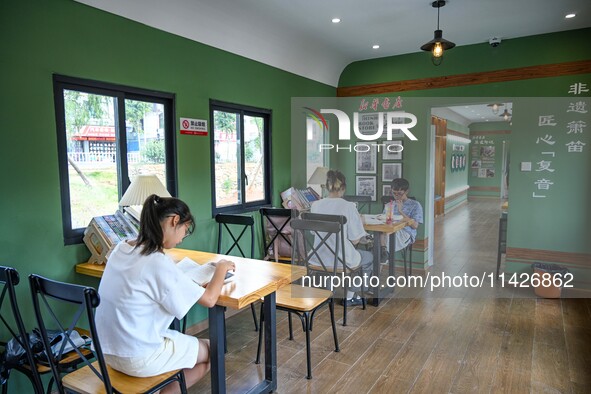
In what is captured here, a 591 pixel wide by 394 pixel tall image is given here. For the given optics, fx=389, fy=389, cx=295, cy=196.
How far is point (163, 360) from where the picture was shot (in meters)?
1.75

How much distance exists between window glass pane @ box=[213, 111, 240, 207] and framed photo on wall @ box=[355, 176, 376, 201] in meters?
1.21

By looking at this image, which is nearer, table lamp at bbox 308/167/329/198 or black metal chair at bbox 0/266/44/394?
black metal chair at bbox 0/266/44/394

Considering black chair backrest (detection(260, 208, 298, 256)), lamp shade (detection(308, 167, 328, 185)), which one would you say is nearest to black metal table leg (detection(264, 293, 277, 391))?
black chair backrest (detection(260, 208, 298, 256))

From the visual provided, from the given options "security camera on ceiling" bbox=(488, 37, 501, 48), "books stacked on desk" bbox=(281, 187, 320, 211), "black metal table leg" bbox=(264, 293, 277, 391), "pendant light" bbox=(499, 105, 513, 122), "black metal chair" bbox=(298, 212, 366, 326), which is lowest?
"black metal table leg" bbox=(264, 293, 277, 391)

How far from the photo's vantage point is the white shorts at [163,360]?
170cm

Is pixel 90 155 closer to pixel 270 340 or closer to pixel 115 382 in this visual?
pixel 115 382

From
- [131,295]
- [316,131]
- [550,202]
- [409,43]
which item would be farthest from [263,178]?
[550,202]

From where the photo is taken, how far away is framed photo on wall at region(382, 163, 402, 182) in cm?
381

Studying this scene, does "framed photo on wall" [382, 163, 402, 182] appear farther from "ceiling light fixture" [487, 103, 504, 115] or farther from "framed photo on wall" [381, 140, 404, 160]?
"ceiling light fixture" [487, 103, 504, 115]

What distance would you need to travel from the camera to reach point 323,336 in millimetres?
3252

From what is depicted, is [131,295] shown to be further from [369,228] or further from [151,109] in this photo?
[369,228]

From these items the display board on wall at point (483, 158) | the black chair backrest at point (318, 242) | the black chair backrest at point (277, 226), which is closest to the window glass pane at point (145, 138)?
the black chair backrest at point (277, 226)

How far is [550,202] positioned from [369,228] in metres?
2.24

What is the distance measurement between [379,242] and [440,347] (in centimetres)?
114
